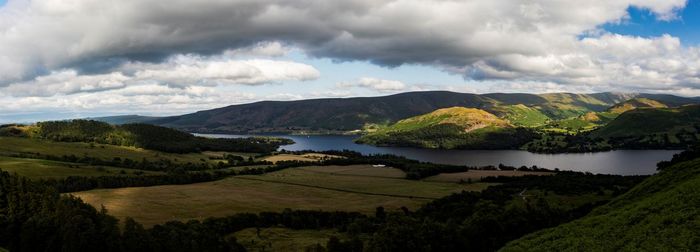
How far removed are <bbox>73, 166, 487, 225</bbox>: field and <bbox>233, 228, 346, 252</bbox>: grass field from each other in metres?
21.4

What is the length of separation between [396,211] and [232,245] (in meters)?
54.4

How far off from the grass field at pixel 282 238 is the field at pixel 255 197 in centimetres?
2141

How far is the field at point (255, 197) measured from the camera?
473 feet

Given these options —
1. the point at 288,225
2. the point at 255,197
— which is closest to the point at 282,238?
the point at 288,225

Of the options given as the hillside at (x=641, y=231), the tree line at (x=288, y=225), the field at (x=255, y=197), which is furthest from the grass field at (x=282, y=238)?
the hillside at (x=641, y=231)

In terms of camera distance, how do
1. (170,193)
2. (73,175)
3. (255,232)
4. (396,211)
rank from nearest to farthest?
(255,232) < (396,211) < (170,193) < (73,175)

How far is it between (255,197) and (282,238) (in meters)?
51.6

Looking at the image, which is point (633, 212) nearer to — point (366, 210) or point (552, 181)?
point (366, 210)

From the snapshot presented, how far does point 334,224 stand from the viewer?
133750mm

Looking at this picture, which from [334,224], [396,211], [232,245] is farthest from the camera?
[396,211]

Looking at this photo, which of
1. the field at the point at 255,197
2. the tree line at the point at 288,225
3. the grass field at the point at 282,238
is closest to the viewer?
the tree line at the point at 288,225

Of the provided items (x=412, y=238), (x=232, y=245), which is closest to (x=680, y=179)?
(x=412, y=238)

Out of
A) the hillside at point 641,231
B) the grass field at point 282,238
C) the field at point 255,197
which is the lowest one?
the grass field at point 282,238

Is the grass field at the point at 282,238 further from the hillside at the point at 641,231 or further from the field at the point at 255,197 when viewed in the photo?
the hillside at the point at 641,231
